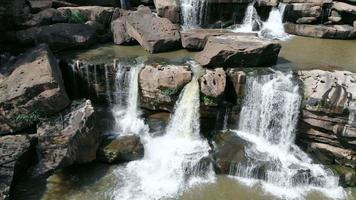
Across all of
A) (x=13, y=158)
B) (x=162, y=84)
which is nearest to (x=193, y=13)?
(x=162, y=84)

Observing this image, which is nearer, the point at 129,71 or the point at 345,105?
the point at 345,105

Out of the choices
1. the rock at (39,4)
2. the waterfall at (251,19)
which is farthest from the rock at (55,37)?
the waterfall at (251,19)

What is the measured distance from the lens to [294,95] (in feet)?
32.9

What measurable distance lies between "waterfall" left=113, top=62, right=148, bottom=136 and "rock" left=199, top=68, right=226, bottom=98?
6.43 ft

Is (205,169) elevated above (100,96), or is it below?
below

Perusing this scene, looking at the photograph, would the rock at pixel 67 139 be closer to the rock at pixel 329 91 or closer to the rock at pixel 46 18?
the rock at pixel 46 18

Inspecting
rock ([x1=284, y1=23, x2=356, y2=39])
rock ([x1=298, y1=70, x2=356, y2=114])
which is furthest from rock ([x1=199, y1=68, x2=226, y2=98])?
rock ([x1=284, y1=23, x2=356, y2=39])

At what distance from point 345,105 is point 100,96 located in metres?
6.79

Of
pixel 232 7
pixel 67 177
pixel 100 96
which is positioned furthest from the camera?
pixel 232 7

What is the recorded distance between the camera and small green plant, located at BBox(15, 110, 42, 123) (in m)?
9.73

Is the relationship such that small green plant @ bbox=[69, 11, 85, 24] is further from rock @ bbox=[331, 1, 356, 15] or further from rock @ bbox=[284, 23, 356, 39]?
rock @ bbox=[331, 1, 356, 15]

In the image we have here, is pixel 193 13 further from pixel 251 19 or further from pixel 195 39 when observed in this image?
pixel 195 39

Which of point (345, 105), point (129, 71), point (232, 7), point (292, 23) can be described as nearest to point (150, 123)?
point (129, 71)

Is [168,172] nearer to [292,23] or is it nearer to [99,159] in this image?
[99,159]
